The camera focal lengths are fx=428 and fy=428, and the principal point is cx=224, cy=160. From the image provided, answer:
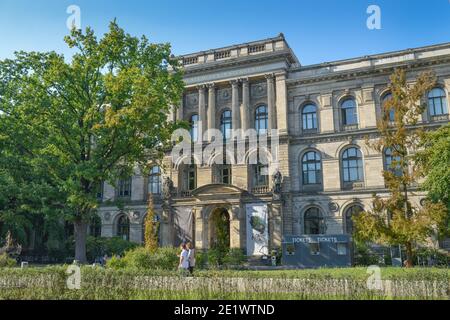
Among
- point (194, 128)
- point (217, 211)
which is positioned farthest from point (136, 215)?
point (194, 128)

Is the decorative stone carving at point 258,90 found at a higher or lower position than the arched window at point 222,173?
higher

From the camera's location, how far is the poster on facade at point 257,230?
121 feet

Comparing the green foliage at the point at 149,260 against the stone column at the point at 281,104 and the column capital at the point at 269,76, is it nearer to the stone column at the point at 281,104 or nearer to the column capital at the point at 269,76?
the stone column at the point at 281,104

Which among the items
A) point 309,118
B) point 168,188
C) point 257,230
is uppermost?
point 309,118

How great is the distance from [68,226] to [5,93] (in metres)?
22.2

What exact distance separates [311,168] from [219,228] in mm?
9985

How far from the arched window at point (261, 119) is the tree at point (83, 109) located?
50.0 ft

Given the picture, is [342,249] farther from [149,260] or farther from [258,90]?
[258,90]

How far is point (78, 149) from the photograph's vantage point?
26.6 meters

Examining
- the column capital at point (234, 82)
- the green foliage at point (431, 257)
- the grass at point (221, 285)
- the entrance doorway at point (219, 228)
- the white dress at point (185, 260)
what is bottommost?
the green foliage at point (431, 257)

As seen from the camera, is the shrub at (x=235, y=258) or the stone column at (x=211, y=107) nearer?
the shrub at (x=235, y=258)

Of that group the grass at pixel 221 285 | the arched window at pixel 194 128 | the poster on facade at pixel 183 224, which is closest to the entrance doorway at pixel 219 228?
the poster on facade at pixel 183 224

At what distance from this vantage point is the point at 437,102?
36.2 m
